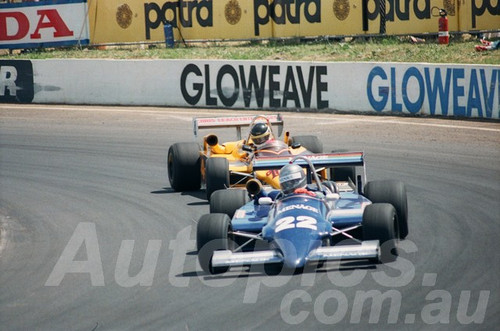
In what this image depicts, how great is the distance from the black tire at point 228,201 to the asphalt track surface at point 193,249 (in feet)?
2.02

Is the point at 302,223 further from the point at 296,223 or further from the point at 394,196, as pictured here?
the point at 394,196

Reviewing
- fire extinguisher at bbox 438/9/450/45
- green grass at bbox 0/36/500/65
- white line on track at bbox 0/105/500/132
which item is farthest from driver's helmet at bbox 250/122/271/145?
fire extinguisher at bbox 438/9/450/45

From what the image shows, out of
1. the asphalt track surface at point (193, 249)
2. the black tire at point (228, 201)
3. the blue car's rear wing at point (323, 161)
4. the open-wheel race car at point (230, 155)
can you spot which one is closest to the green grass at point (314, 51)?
the asphalt track surface at point (193, 249)

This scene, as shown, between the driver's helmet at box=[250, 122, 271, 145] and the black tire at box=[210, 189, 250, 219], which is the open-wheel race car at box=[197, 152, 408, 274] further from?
the driver's helmet at box=[250, 122, 271, 145]

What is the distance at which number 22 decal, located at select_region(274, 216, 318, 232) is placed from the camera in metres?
11.2

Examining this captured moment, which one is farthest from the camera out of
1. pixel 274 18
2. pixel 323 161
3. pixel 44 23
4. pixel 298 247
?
pixel 44 23

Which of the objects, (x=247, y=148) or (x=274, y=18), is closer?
(x=247, y=148)

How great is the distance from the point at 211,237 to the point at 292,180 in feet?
4.03

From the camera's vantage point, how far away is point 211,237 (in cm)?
1152

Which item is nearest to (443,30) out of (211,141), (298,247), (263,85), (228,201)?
(263,85)

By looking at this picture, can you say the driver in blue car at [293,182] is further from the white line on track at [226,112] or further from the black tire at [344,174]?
the white line on track at [226,112]

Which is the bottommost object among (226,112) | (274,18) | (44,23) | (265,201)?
(226,112)

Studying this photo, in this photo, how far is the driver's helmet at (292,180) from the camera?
12.0m

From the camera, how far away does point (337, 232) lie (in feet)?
38.4
